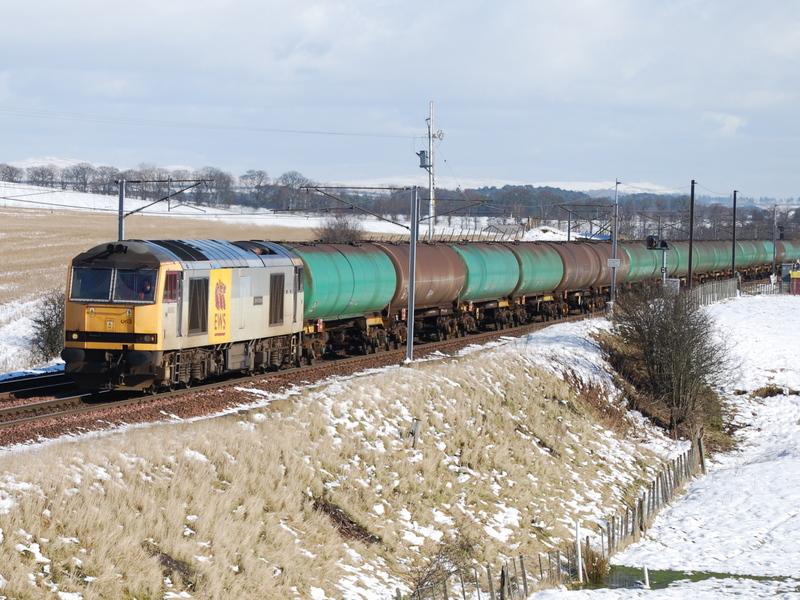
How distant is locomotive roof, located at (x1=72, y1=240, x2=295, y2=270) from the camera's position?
2394 centimetres

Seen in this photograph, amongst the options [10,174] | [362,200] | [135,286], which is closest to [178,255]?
[135,286]

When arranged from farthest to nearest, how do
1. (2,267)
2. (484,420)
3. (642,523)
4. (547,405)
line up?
1. (2,267)
2. (547,405)
3. (484,420)
4. (642,523)

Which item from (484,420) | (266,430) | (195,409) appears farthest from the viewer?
(484,420)

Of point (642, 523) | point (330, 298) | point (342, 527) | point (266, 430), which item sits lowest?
point (642, 523)

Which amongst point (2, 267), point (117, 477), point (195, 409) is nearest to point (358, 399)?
point (195, 409)

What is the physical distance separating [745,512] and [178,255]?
18115mm

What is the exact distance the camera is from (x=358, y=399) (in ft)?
85.0

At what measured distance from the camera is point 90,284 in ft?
78.7

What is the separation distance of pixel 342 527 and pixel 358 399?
6.75 m

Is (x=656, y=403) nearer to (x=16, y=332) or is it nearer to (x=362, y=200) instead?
(x=16, y=332)

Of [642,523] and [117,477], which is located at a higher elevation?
[117,477]

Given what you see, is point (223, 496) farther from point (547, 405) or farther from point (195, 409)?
point (547, 405)

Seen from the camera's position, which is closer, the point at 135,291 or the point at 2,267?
the point at 135,291

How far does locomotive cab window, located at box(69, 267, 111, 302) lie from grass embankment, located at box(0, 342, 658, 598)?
4.42m
